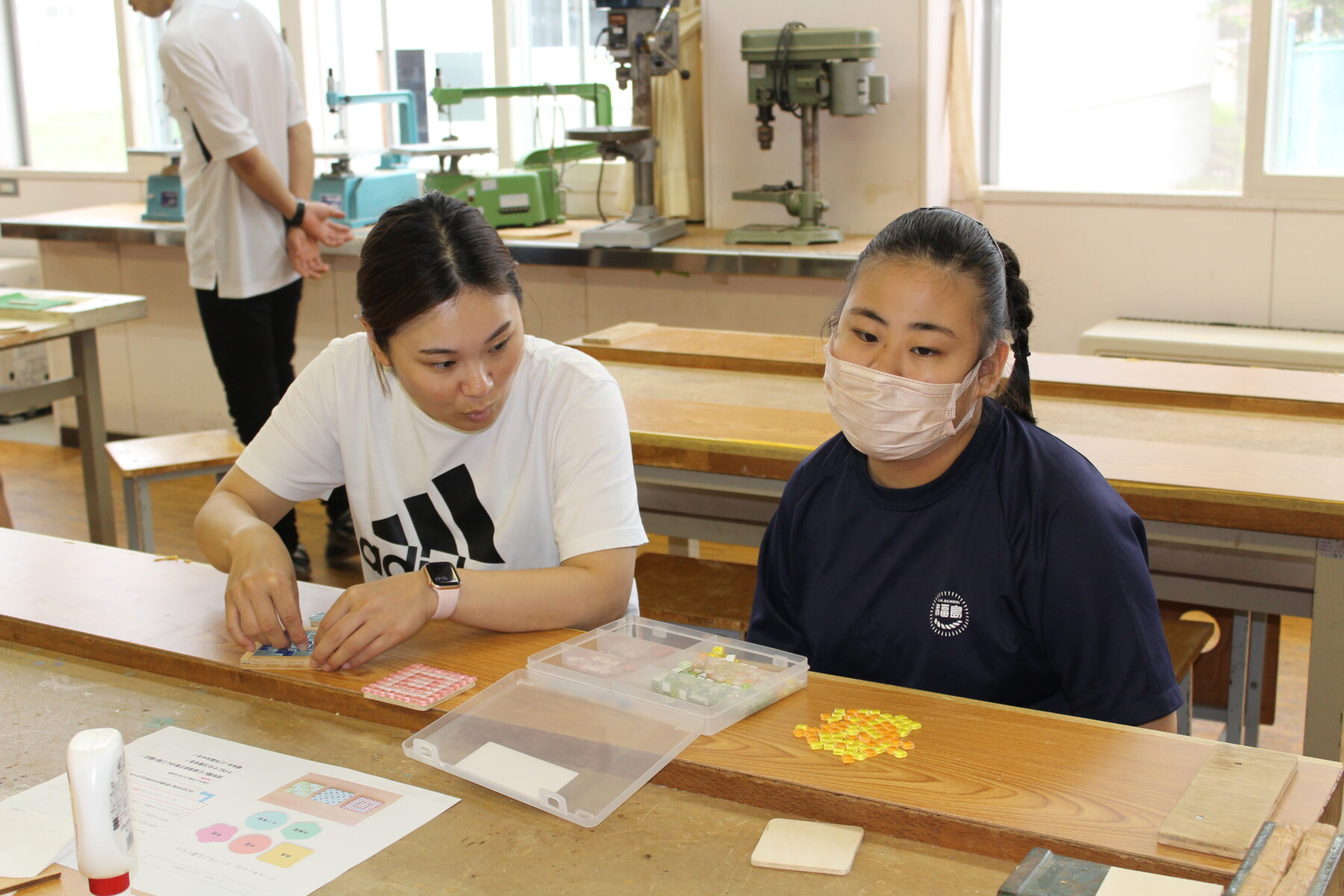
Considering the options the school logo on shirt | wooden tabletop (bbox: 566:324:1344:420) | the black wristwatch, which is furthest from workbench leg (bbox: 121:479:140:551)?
the school logo on shirt

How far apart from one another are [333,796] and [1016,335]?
36.2 inches

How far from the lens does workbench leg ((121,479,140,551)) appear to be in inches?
117

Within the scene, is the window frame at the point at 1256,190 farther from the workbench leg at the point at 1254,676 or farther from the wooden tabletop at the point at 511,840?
the wooden tabletop at the point at 511,840

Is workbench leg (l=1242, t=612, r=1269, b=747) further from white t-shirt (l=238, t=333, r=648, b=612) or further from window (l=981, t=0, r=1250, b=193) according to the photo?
window (l=981, t=0, r=1250, b=193)

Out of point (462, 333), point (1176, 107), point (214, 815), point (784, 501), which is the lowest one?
point (214, 815)

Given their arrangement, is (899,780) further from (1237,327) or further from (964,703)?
(1237,327)

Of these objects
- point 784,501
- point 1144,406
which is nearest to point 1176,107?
point 1144,406

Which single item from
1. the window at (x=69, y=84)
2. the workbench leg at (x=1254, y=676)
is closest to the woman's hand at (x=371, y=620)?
the workbench leg at (x=1254, y=676)

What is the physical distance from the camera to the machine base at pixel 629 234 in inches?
140

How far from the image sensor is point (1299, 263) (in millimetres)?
3467

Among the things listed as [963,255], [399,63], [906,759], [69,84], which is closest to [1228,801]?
[906,759]

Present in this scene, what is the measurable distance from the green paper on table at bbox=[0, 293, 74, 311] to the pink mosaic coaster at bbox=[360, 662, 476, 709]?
2.40 metres

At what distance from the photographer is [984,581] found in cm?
135

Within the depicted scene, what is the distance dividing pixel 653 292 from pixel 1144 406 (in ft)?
6.86
